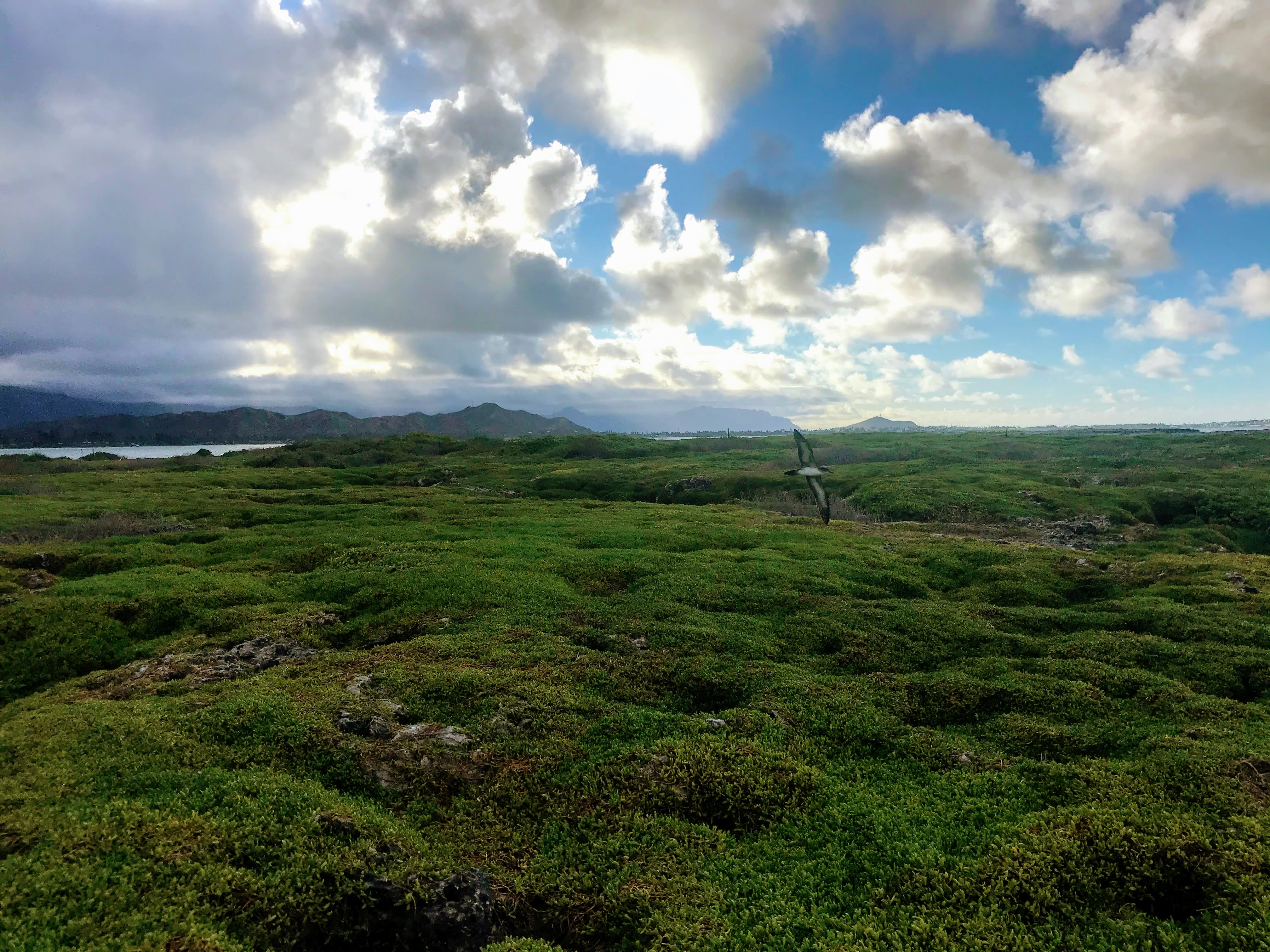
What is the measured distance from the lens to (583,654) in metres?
20.7

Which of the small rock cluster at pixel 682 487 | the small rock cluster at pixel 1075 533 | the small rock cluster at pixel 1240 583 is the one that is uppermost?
the small rock cluster at pixel 1240 583

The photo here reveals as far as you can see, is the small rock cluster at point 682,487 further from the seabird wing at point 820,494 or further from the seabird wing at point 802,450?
the seabird wing at point 820,494

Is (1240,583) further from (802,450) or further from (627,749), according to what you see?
(627,749)

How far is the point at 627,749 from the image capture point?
14.7 m

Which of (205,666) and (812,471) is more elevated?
(812,471)

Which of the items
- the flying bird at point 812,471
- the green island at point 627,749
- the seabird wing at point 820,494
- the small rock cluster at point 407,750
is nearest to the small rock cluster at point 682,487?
the green island at point 627,749

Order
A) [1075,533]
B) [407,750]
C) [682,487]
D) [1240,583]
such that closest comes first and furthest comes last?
[407,750] → [1240,583] → [1075,533] → [682,487]

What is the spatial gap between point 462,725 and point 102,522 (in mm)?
50532

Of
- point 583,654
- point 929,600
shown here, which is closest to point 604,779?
point 583,654

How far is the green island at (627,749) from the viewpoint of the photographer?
32.1 feet

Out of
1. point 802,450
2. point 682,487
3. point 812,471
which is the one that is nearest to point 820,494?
point 812,471

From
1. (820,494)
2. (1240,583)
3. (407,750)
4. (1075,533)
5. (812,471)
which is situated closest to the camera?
(407,750)

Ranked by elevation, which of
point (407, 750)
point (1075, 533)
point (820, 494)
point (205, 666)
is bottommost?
point (1075, 533)

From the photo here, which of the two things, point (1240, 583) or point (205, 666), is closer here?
point (205, 666)
